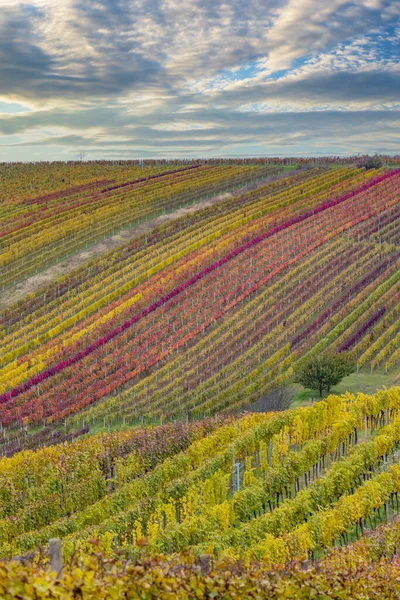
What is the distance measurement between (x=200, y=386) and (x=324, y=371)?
787 centimetres

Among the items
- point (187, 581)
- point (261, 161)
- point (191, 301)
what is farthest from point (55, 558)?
point (261, 161)

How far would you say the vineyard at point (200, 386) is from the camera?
13883 mm

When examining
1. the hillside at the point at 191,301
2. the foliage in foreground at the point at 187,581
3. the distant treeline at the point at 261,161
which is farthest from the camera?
the distant treeline at the point at 261,161

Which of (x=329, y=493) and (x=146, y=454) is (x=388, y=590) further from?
(x=146, y=454)

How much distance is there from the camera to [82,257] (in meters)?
63.2

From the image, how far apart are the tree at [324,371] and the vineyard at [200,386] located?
128cm

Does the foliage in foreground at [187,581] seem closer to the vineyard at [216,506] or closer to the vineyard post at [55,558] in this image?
the vineyard at [216,506]

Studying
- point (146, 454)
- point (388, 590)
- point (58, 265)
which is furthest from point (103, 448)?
point (58, 265)

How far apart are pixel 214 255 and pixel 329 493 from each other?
4055cm

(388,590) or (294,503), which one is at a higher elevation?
(388,590)

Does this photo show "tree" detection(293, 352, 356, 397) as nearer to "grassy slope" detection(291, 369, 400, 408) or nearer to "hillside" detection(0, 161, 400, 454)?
"grassy slope" detection(291, 369, 400, 408)

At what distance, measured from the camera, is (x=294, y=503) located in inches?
694

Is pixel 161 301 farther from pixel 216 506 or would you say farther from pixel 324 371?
pixel 216 506

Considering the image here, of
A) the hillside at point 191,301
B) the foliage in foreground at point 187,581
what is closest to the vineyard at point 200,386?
the foliage in foreground at point 187,581
